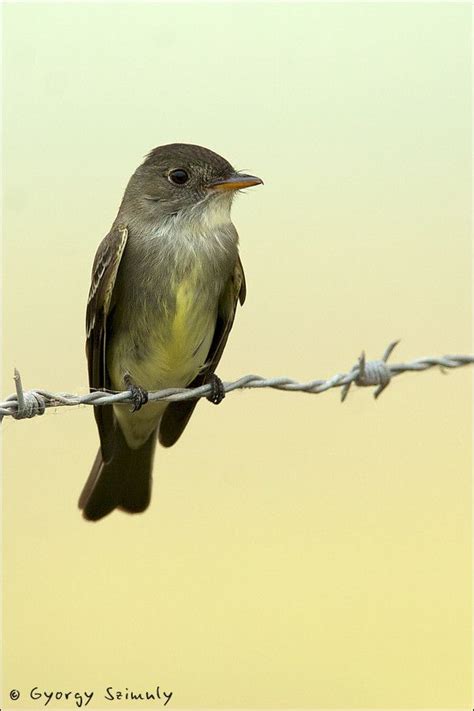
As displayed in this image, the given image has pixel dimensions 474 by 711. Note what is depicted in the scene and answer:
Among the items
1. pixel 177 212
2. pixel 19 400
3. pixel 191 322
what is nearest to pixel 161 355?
pixel 191 322

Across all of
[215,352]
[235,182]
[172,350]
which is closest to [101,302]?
[172,350]

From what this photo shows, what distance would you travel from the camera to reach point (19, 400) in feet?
7.79

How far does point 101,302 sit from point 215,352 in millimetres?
505

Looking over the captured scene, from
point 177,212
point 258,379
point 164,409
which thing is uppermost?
point 177,212

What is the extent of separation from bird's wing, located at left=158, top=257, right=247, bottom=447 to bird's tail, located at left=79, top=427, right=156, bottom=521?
137 millimetres

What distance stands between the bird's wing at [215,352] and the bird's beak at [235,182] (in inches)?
10.2

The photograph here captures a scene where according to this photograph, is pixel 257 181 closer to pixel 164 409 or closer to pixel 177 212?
pixel 177 212

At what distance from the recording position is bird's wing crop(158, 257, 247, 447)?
12.0 feet

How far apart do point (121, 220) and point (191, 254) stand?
371 millimetres

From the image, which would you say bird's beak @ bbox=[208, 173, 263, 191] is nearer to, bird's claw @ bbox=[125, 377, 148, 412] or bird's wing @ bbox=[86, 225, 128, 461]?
bird's wing @ bbox=[86, 225, 128, 461]

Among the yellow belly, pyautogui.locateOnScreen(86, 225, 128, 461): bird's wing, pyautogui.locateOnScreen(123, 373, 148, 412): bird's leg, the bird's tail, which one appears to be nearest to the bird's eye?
pyautogui.locateOnScreen(86, 225, 128, 461): bird's wing

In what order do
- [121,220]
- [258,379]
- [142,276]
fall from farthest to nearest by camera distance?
[121,220] → [142,276] → [258,379]

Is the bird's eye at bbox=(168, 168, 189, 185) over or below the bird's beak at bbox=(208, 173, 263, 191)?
over

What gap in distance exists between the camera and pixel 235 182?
3625 mm
